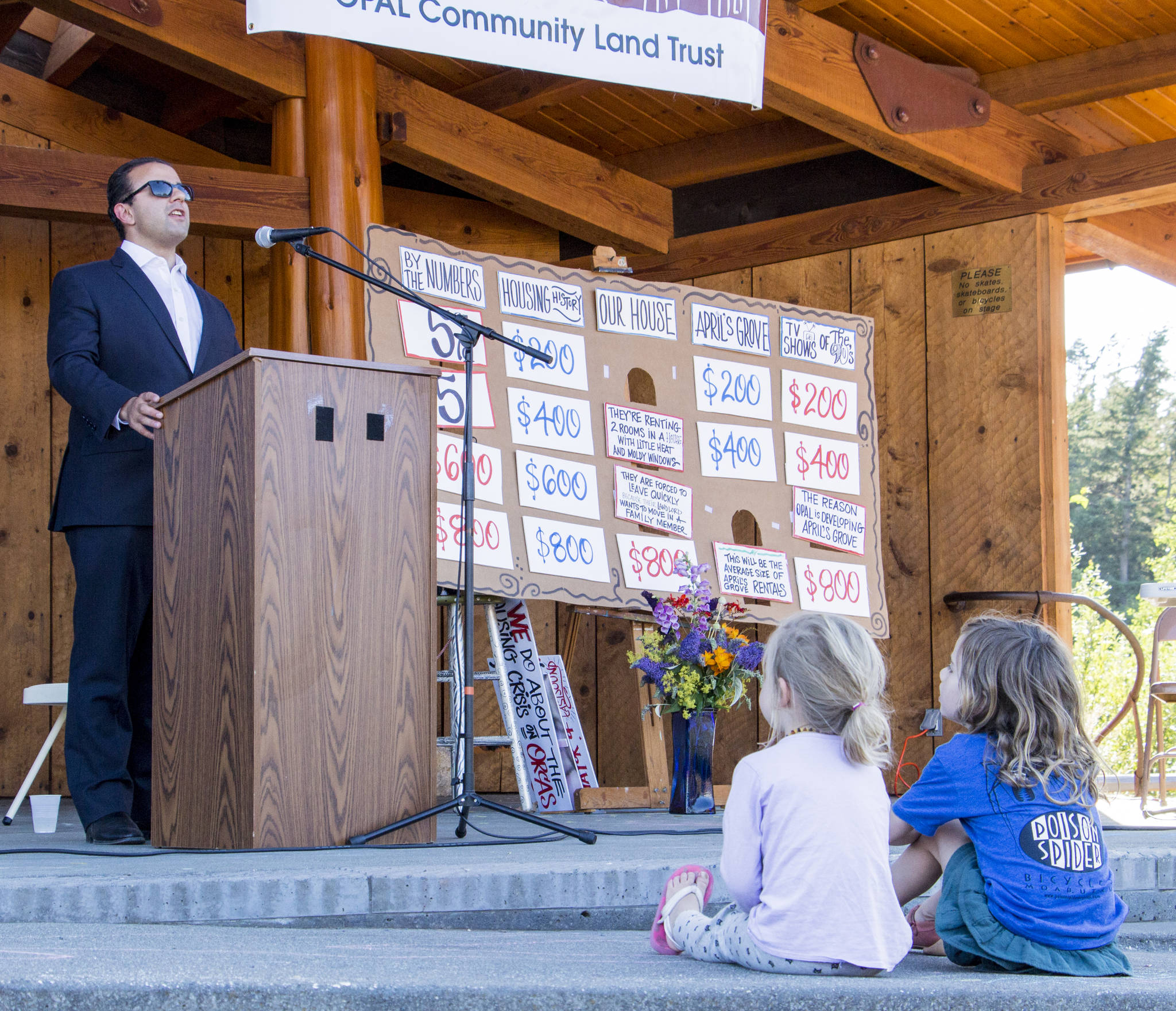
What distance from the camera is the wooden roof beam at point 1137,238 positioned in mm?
5348

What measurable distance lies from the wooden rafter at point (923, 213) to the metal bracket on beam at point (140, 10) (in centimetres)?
225

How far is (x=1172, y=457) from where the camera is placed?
22.2 meters

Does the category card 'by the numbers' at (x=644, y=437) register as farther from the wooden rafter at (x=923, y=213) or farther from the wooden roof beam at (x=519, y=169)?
the wooden rafter at (x=923, y=213)

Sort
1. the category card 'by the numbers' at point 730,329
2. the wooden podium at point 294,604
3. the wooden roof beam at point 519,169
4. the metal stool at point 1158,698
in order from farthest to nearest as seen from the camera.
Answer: the wooden roof beam at point 519,169
the category card 'by the numbers' at point 730,329
the metal stool at point 1158,698
the wooden podium at point 294,604

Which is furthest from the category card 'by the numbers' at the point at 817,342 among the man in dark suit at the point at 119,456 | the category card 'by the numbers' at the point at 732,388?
the man in dark suit at the point at 119,456

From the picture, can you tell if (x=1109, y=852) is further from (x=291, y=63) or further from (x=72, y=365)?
(x=291, y=63)

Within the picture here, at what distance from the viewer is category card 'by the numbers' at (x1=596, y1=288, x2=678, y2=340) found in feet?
14.5

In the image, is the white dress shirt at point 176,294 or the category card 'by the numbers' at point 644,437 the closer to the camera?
the white dress shirt at point 176,294

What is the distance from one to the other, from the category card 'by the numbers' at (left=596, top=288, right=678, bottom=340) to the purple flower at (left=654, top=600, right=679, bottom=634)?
3.17ft

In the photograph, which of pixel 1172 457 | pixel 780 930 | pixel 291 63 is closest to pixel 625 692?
pixel 291 63

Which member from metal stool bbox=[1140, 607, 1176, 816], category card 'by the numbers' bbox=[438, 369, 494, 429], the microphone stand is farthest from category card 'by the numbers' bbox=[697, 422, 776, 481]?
the microphone stand

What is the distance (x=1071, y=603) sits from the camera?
4637mm

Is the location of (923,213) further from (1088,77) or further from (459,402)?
(459,402)

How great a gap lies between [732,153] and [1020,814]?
155 inches
